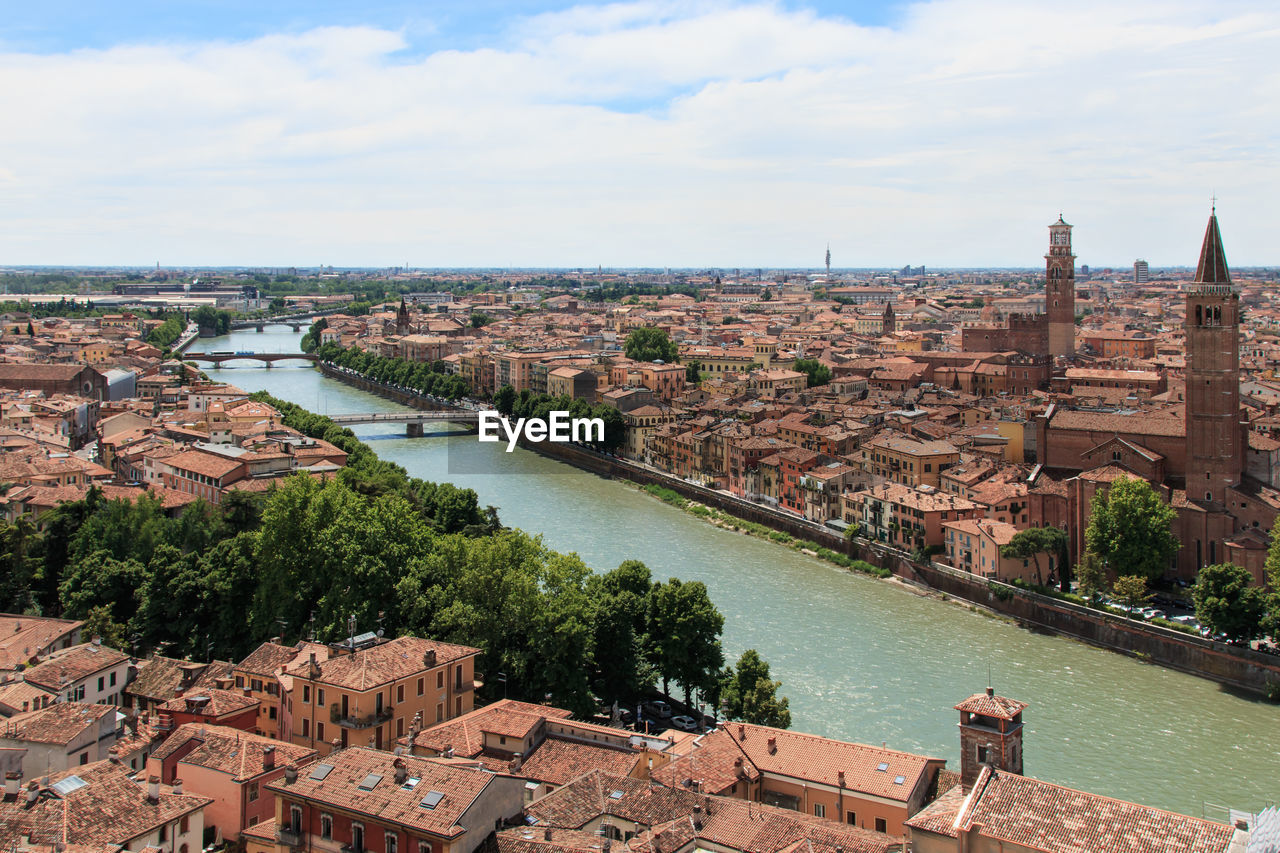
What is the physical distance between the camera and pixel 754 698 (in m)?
→ 9.03

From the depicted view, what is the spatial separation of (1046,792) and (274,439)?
14287 millimetres

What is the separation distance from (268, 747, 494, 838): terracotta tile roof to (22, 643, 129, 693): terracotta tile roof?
10.7 ft

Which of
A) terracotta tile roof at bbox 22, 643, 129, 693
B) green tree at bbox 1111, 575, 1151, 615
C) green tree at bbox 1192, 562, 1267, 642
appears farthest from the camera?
green tree at bbox 1111, 575, 1151, 615

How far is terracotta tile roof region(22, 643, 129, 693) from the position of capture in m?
8.31

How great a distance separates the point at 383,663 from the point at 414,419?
19166 mm

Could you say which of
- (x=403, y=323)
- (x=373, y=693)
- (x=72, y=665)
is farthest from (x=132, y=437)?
(x=403, y=323)

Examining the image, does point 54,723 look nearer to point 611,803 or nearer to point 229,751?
point 229,751

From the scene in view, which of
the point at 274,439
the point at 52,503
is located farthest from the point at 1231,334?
the point at 52,503

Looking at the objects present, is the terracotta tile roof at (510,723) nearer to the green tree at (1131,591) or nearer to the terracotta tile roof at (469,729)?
the terracotta tile roof at (469,729)

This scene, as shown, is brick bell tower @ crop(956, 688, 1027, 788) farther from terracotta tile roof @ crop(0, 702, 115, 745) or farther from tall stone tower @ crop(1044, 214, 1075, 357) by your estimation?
tall stone tower @ crop(1044, 214, 1075, 357)

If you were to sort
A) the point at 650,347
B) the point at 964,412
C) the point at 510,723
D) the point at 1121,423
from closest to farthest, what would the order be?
the point at 510,723 → the point at 1121,423 → the point at 964,412 → the point at 650,347

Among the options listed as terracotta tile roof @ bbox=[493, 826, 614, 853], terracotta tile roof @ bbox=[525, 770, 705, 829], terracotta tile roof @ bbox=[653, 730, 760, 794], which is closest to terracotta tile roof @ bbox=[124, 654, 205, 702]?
terracotta tile roof @ bbox=[525, 770, 705, 829]

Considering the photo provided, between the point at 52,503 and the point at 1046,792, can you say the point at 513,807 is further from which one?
the point at 52,503

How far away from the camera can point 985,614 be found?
1367cm
